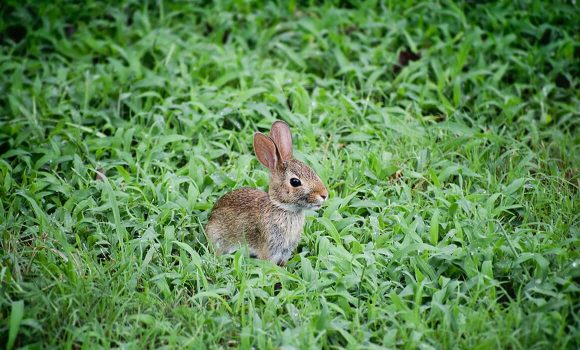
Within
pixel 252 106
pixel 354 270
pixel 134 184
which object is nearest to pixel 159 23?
pixel 252 106

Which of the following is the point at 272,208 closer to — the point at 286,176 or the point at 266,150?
the point at 286,176

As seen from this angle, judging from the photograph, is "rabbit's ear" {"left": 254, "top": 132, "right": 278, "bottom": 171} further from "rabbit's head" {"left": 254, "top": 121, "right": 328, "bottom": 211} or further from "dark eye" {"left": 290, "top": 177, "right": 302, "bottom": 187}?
"dark eye" {"left": 290, "top": 177, "right": 302, "bottom": 187}

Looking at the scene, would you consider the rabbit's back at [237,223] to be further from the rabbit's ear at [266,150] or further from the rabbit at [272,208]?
the rabbit's ear at [266,150]

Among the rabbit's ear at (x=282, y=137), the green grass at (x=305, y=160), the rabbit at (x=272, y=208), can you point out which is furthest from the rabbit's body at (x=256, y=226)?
the rabbit's ear at (x=282, y=137)

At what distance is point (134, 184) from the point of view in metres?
5.39

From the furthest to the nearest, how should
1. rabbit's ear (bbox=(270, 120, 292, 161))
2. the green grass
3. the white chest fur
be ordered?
rabbit's ear (bbox=(270, 120, 292, 161))
the white chest fur
the green grass

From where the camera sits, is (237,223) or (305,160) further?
(305,160)

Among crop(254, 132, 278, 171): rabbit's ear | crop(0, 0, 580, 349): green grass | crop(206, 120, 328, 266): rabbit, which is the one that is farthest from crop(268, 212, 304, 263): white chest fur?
crop(254, 132, 278, 171): rabbit's ear

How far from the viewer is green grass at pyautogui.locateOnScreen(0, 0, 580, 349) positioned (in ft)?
13.5

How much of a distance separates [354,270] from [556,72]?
11.3 ft

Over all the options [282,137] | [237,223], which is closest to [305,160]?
[282,137]

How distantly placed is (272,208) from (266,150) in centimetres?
39

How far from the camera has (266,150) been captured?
486 centimetres

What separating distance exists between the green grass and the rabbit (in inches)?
7.8
